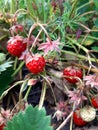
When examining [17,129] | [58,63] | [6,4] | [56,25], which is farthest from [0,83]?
[17,129]

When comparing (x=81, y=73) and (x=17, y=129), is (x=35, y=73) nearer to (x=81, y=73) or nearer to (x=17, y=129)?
(x=81, y=73)

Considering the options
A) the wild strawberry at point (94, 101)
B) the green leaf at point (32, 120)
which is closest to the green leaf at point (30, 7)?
the wild strawberry at point (94, 101)

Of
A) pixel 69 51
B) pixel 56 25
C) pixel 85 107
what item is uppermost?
pixel 56 25

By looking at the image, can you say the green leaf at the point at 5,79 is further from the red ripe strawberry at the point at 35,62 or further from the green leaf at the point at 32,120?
the green leaf at the point at 32,120

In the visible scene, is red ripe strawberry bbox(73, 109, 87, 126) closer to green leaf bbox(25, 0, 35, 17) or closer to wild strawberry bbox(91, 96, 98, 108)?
wild strawberry bbox(91, 96, 98, 108)

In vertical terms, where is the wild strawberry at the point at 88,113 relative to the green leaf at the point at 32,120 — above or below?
below

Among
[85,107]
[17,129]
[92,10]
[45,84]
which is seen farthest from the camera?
[92,10]

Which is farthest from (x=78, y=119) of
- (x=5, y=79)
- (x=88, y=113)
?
(x=5, y=79)

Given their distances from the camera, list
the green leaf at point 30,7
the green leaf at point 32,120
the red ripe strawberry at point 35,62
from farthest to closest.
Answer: the green leaf at point 30,7 → the red ripe strawberry at point 35,62 → the green leaf at point 32,120
